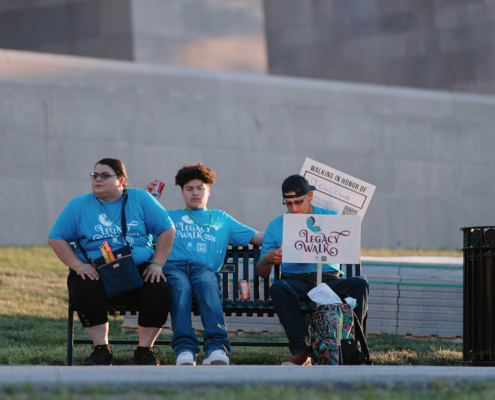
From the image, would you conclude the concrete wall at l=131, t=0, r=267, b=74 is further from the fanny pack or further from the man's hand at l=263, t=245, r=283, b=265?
the fanny pack

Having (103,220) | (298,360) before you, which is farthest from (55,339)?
(298,360)

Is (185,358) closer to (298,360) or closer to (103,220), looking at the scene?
(298,360)

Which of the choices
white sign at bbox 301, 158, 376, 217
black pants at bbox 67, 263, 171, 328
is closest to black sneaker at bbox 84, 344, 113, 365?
black pants at bbox 67, 263, 171, 328

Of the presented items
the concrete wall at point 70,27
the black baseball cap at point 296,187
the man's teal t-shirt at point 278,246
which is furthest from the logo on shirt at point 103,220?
the concrete wall at point 70,27

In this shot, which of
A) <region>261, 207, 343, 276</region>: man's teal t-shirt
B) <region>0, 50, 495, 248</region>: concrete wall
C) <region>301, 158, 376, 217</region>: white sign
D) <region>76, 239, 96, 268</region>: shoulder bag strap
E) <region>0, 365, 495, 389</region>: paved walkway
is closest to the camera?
<region>0, 365, 495, 389</region>: paved walkway

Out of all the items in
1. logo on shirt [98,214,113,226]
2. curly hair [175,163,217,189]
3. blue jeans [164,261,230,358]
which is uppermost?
curly hair [175,163,217,189]

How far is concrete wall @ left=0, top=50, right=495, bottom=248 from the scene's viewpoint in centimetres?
1377

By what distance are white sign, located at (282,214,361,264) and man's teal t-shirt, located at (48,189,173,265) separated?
906mm

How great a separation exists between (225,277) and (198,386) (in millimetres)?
2454

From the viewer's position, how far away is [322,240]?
4.98 metres

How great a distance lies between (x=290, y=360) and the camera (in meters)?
4.72

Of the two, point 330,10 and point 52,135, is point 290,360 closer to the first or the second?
point 52,135

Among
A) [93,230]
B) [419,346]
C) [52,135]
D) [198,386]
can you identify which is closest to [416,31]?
[52,135]

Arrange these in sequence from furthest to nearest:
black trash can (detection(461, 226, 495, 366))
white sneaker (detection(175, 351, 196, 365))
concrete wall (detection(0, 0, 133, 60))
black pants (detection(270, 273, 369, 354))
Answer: concrete wall (detection(0, 0, 133, 60)) → black trash can (detection(461, 226, 495, 366)) → black pants (detection(270, 273, 369, 354)) → white sneaker (detection(175, 351, 196, 365))
